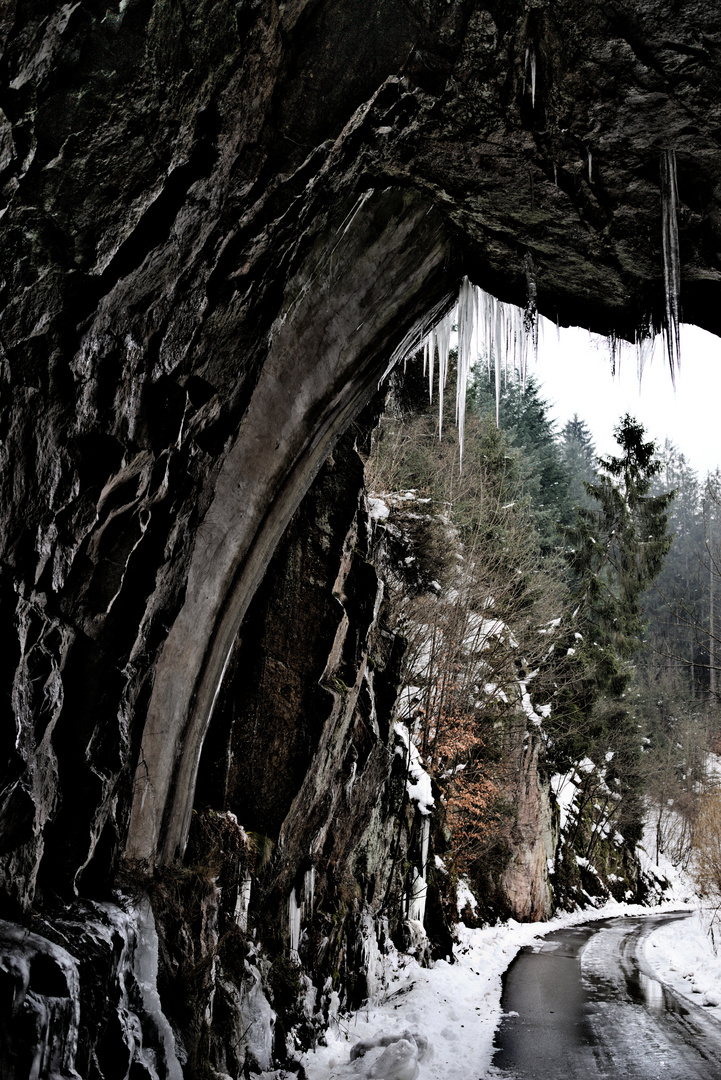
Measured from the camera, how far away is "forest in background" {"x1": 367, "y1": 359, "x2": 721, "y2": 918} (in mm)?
15484

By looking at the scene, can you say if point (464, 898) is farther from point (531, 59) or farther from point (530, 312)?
point (531, 59)

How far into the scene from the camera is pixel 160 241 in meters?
3.82

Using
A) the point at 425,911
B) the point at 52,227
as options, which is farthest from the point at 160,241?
the point at 425,911

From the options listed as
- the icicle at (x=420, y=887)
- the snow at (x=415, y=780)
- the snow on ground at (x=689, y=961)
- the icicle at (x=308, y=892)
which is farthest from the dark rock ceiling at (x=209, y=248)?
the snow on ground at (x=689, y=961)

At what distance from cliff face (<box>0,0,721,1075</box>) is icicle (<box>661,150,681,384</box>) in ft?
0.40

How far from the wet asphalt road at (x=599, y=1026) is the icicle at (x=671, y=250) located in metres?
6.10

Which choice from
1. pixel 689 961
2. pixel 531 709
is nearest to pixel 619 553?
pixel 531 709

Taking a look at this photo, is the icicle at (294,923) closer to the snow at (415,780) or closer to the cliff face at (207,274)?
the cliff face at (207,274)

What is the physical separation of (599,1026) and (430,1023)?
193 cm

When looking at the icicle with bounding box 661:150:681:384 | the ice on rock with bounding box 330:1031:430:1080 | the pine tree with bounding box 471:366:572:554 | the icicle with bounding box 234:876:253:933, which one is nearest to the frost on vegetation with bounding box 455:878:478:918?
the ice on rock with bounding box 330:1031:430:1080

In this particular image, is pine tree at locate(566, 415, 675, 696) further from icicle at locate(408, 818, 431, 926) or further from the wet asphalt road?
icicle at locate(408, 818, 431, 926)

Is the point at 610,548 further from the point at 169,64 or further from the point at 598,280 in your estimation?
the point at 169,64

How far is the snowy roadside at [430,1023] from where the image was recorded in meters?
6.60

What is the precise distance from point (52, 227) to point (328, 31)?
1.80 metres
